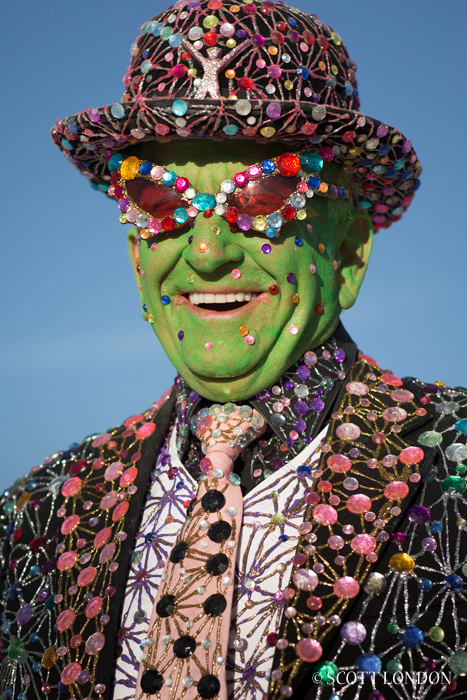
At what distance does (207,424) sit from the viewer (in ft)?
9.34

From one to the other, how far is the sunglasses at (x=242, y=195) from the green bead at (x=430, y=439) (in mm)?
866

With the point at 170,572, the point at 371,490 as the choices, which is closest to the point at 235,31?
the point at 371,490

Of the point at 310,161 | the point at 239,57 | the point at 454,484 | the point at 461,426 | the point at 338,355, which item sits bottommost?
the point at 454,484

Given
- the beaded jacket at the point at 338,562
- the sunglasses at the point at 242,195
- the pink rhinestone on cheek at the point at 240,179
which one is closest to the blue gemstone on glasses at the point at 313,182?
the sunglasses at the point at 242,195

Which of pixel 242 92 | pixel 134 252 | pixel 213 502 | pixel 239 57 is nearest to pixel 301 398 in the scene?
pixel 213 502

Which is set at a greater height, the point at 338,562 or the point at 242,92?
the point at 242,92

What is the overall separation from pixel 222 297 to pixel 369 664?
1260 mm

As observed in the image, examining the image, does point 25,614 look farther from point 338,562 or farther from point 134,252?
point 134,252

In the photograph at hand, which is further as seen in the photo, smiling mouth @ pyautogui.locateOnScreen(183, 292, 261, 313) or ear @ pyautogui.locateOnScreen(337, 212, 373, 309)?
ear @ pyautogui.locateOnScreen(337, 212, 373, 309)

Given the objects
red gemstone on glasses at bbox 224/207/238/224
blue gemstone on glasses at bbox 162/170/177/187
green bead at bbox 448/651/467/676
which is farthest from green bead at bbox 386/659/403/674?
blue gemstone on glasses at bbox 162/170/177/187

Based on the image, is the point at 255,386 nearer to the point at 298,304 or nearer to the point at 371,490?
the point at 298,304

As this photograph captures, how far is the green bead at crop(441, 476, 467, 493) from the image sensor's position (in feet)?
8.71

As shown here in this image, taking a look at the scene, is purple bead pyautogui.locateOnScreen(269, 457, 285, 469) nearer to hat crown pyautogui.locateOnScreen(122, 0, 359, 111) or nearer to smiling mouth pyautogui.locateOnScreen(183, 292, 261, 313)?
smiling mouth pyautogui.locateOnScreen(183, 292, 261, 313)

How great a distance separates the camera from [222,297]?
2777 millimetres
